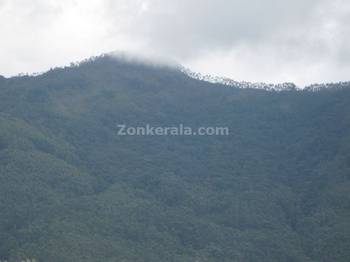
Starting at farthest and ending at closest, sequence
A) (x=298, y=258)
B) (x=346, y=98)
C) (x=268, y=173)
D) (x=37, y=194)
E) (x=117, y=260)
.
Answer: (x=346, y=98), (x=268, y=173), (x=37, y=194), (x=298, y=258), (x=117, y=260)

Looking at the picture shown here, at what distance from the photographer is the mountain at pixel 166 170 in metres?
62.7

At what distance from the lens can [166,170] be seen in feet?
260

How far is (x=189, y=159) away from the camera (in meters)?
82.5

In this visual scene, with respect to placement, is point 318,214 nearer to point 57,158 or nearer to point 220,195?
point 220,195

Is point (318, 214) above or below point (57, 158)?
below

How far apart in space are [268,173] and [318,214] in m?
11.9

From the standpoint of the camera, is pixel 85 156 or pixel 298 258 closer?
pixel 298 258

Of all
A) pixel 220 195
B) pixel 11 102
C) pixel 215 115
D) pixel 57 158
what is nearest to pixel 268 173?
pixel 220 195

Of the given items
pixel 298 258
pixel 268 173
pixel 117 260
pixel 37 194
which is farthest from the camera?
pixel 268 173

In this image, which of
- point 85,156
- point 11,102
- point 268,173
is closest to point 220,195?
point 268,173

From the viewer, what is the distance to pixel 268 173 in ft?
260

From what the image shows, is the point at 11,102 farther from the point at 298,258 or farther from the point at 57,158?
the point at 298,258

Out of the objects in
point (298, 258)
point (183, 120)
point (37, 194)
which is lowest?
point (298, 258)

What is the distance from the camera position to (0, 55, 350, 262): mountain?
62.7 m
